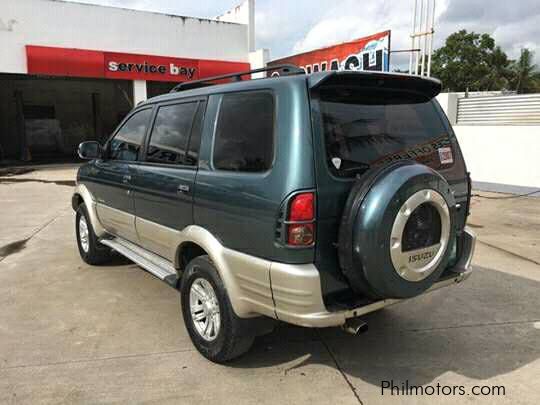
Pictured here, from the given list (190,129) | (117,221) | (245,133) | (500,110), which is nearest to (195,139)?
(190,129)

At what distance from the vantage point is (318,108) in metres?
2.83

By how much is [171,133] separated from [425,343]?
8.50 ft

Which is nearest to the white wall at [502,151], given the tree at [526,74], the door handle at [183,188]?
the door handle at [183,188]

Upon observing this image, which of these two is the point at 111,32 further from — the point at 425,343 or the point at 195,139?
the point at 425,343

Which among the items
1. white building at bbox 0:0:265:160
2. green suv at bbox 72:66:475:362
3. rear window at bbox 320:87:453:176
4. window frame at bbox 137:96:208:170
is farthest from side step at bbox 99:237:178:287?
white building at bbox 0:0:265:160

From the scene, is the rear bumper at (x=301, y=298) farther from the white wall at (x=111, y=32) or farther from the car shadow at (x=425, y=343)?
the white wall at (x=111, y=32)

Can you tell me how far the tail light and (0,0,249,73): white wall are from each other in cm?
1914

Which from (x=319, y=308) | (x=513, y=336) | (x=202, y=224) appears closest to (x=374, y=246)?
(x=319, y=308)

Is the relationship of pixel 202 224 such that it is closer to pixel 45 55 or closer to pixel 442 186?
pixel 442 186

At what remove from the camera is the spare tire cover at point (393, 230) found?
105 inches

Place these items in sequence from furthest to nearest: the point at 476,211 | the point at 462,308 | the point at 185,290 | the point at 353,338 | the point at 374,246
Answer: the point at 476,211 < the point at 462,308 < the point at 353,338 < the point at 185,290 < the point at 374,246

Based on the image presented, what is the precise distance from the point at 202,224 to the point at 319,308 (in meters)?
1.05

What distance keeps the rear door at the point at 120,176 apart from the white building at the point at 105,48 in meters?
15.9

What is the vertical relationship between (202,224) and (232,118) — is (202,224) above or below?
below
